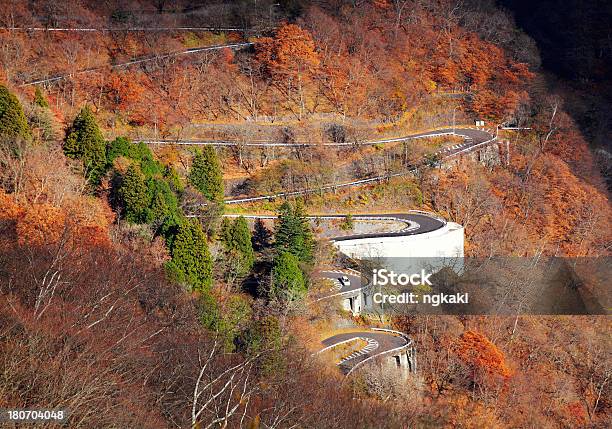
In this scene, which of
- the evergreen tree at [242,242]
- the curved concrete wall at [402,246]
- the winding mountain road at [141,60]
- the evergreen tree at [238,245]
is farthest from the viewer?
the winding mountain road at [141,60]

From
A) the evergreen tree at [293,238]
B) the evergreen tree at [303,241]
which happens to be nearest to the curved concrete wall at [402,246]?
the evergreen tree at [303,241]

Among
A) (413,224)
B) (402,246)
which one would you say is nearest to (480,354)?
(402,246)

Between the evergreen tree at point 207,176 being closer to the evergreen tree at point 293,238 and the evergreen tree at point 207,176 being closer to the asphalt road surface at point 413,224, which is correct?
the evergreen tree at point 293,238

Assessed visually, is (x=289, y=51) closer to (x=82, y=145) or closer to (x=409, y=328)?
(x=82, y=145)

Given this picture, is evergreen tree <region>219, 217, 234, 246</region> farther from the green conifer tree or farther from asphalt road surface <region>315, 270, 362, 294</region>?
the green conifer tree

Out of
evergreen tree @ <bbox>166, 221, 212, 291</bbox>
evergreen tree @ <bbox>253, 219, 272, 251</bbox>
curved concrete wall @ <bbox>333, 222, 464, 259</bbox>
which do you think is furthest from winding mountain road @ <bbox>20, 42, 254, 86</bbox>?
curved concrete wall @ <bbox>333, 222, 464, 259</bbox>
